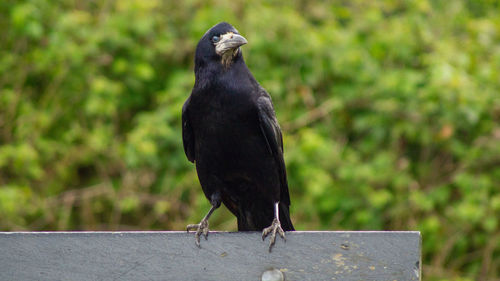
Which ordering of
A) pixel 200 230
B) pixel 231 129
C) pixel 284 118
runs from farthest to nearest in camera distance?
1. pixel 284 118
2. pixel 231 129
3. pixel 200 230

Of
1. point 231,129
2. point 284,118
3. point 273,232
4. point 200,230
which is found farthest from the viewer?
point 284,118

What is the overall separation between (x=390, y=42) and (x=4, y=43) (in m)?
3.12

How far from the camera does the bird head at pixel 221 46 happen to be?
290 centimetres

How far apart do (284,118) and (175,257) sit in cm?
327

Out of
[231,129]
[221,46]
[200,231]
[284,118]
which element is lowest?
[200,231]

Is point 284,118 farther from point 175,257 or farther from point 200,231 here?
point 175,257

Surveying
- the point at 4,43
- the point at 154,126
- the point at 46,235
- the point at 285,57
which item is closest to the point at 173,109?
the point at 154,126

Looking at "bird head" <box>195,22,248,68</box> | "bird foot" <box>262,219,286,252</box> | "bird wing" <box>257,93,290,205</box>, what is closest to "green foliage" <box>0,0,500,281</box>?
"bird wing" <box>257,93,290,205</box>

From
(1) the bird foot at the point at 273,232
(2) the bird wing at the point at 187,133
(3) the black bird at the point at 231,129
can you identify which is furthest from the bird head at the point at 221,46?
(1) the bird foot at the point at 273,232

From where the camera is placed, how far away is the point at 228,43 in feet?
9.50

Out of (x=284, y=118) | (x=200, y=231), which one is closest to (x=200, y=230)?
(x=200, y=231)

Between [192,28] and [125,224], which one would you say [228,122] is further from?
[125,224]

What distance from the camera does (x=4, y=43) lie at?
209 inches

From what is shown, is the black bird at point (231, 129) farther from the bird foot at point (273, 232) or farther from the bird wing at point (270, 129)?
the bird foot at point (273, 232)
